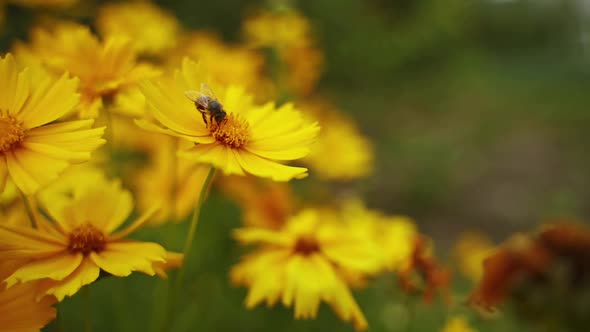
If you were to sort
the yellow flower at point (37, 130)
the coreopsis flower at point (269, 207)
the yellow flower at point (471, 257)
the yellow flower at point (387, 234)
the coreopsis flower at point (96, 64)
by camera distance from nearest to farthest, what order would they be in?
1. the yellow flower at point (37, 130)
2. the coreopsis flower at point (96, 64)
3. the yellow flower at point (387, 234)
4. the coreopsis flower at point (269, 207)
5. the yellow flower at point (471, 257)

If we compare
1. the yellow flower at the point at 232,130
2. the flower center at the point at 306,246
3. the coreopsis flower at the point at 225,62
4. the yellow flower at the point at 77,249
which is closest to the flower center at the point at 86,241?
the yellow flower at the point at 77,249

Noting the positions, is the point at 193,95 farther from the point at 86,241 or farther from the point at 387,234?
the point at 387,234

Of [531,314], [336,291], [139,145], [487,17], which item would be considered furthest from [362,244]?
[487,17]

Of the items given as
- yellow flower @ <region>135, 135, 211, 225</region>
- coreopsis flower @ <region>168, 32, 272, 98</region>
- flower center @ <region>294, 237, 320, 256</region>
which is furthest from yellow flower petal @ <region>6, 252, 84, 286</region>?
coreopsis flower @ <region>168, 32, 272, 98</region>

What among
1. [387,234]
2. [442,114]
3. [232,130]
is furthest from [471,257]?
[442,114]

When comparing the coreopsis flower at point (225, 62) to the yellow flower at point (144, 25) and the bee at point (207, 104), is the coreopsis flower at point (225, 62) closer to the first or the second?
the yellow flower at point (144, 25)

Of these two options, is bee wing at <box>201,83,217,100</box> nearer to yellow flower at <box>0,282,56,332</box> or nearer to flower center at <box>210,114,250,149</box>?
flower center at <box>210,114,250,149</box>

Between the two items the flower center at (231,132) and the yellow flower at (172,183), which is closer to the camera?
the flower center at (231,132)
